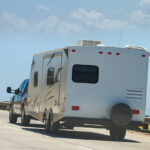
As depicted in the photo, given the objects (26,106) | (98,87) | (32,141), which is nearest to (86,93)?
(98,87)

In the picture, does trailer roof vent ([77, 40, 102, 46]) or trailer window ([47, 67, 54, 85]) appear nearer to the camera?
trailer roof vent ([77, 40, 102, 46])

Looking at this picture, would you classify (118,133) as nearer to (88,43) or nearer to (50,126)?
(50,126)

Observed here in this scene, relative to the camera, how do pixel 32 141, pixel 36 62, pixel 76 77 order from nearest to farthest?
1. pixel 32 141
2. pixel 76 77
3. pixel 36 62

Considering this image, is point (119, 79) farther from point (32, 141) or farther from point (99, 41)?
point (32, 141)

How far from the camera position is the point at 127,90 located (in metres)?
19.0

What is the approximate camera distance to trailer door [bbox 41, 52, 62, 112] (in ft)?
64.4

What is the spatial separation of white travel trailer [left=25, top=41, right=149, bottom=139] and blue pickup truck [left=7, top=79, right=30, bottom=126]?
519cm

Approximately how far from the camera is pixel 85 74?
18.8 meters

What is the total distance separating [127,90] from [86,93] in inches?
54.7

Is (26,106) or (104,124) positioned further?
(26,106)

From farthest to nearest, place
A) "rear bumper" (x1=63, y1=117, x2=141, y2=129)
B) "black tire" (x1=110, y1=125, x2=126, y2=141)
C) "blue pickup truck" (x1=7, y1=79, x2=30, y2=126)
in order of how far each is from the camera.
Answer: "blue pickup truck" (x1=7, y1=79, x2=30, y2=126) < "black tire" (x1=110, y1=125, x2=126, y2=141) < "rear bumper" (x1=63, y1=117, x2=141, y2=129)

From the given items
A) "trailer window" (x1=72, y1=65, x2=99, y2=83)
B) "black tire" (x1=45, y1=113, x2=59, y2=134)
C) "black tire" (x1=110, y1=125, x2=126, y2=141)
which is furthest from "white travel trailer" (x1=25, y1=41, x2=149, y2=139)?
"black tire" (x1=110, y1=125, x2=126, y2=141)

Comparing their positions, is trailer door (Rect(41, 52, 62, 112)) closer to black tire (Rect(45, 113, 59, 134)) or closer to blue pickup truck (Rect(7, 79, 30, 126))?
black tire (Rect(45, 113, 59, 134))

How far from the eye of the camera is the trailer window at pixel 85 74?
18703mm
